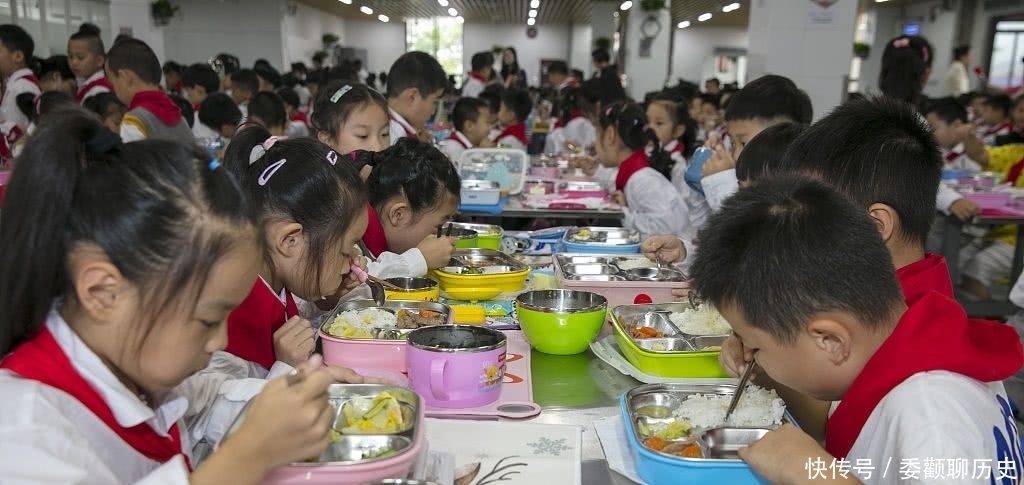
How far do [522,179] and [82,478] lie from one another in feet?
11.8

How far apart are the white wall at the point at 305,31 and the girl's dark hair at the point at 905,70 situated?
43.8ft

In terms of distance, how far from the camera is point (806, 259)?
110 centimetres

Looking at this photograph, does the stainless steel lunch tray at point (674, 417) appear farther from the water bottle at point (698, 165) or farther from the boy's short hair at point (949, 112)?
the boy's short hair at point (949, 112)

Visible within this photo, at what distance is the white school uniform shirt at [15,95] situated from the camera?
18.2 ft

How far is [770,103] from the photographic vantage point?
9.81ft

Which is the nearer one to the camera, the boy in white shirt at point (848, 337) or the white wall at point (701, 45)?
the boy in white shirt at point (848, 337)

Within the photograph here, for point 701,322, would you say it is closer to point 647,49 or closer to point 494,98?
point 494,98

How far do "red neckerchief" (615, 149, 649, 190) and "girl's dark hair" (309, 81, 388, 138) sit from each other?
5.12ft

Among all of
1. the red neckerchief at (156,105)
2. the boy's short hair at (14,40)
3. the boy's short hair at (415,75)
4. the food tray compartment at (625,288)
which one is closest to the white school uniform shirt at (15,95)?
the boy's short hair at (14,40)

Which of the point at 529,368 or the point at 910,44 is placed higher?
the point at 910,44

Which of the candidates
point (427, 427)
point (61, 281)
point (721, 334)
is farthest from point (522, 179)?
point (61, 281)

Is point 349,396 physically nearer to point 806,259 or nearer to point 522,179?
point 806,259

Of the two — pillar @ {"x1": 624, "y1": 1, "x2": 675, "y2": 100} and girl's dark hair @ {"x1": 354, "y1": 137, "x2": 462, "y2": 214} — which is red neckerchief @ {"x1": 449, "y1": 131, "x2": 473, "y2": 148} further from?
pillar @ {"x1": 624, "y1": 1, "x2": 675, "y2": 100}

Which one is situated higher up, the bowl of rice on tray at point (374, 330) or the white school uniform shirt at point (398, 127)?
the white school uniform shirt at point (398, 127)
